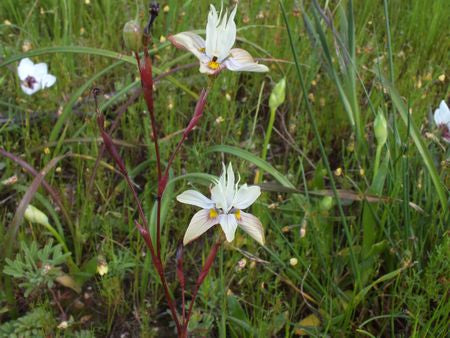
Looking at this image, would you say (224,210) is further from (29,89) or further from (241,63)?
(29,89)

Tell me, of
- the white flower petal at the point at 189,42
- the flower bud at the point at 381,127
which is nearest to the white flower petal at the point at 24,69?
the white flower petal at the point at 189,42

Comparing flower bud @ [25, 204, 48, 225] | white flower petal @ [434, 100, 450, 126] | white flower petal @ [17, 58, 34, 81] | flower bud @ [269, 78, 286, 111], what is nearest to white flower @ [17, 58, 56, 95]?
white flower petal @ [17, 58, 34, 81]

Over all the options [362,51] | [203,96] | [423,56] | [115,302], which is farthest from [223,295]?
[423,56]

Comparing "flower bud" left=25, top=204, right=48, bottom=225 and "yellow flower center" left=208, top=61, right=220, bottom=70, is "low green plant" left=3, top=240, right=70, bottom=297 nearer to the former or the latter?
"flower bud" left=25, top=204, right=48, bottom=225

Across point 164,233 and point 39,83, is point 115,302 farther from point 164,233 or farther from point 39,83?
point 39,83

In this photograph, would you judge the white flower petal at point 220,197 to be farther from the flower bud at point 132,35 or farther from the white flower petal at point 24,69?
the white flower petal at point 24,69
